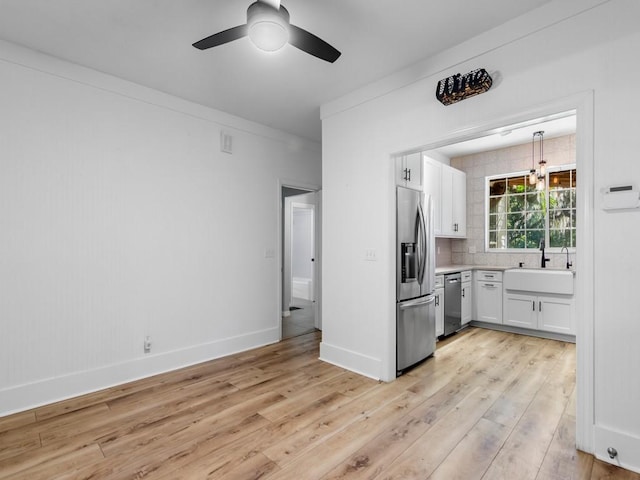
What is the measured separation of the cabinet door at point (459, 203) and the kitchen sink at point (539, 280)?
1047 mm

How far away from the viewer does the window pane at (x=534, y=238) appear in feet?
16.5

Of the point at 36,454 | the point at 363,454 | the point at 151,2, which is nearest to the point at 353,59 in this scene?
the point at 151,2

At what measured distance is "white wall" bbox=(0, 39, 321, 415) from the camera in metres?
2.56

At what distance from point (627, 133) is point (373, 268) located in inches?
79.5

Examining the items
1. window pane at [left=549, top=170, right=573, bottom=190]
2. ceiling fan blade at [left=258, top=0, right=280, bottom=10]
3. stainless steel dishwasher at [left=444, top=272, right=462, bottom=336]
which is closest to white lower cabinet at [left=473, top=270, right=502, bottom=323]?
stainless steel dishwasher at [left=444, top=272, right=462, bottom=336]

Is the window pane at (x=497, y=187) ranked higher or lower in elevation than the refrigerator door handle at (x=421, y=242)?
higher

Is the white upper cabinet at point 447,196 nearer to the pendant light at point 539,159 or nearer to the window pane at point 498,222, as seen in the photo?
the window pane at point 498,222

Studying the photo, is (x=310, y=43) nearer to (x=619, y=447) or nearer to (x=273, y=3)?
(x=273, y=3)

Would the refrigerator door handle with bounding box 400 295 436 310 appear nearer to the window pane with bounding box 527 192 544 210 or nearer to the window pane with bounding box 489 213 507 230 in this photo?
the window pane with bounding box 489 213 507 230

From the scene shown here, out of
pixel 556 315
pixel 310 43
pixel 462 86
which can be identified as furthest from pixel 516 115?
pixel 556 315

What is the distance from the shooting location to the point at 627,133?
1.84 m

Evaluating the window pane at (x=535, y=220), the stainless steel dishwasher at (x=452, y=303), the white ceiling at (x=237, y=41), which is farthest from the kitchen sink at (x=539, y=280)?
the white ceiling at (x=237, y=41)

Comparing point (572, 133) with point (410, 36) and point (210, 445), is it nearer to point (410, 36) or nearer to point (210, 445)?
point (410, 36)

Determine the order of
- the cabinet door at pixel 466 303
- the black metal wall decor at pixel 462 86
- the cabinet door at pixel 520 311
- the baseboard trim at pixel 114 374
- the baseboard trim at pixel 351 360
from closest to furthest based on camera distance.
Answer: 1. the black metal wall decor at pixel 462 86
2. the baseboard trim at pixel 114 374
3. the baseboard trim at pixel 351 360
4. the cabinet door at pixel 520 311
5. the cabinet door at pixel 466 303
